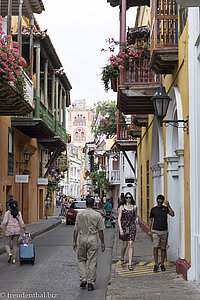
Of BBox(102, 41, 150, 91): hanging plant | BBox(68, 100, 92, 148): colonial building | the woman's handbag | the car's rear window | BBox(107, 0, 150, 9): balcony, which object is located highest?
BBox(68, 100, 92, 148): colonial building

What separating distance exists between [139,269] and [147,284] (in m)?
1.91

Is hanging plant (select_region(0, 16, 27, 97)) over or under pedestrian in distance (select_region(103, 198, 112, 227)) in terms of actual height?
over

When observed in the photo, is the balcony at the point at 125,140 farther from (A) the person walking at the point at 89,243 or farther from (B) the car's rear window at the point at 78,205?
(A) the person walking at the point at 89,243

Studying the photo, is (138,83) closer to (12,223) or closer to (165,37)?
(165,37)

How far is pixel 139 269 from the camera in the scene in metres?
10.6

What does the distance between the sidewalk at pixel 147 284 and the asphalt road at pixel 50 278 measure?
0.27 m

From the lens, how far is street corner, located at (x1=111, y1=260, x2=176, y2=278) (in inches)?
394

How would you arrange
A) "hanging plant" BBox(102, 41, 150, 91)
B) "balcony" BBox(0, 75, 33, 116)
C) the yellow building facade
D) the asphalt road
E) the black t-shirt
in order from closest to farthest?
the asphalt road
the yellow building facade
the black t-shirt
"hanging plant" BBox(102, 41, 150, 91)
"balcony" BBox(0, 75, 33, 116)

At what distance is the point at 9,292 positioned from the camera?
841 centimetres

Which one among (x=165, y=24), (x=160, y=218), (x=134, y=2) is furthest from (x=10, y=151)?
(x=160, y=218)

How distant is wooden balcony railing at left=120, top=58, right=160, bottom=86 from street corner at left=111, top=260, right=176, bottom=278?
5275 mm

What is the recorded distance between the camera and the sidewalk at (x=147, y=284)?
761 centimetres

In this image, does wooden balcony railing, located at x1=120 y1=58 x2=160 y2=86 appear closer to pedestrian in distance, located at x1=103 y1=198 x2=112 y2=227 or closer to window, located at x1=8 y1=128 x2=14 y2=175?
window, located at x1=8 y1=128 x2=14 y2=175

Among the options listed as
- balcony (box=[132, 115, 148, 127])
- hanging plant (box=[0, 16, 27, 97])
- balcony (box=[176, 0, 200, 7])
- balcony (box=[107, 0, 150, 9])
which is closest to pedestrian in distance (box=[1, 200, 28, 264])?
hanging plant (box=[0, 16, 27, 97])
